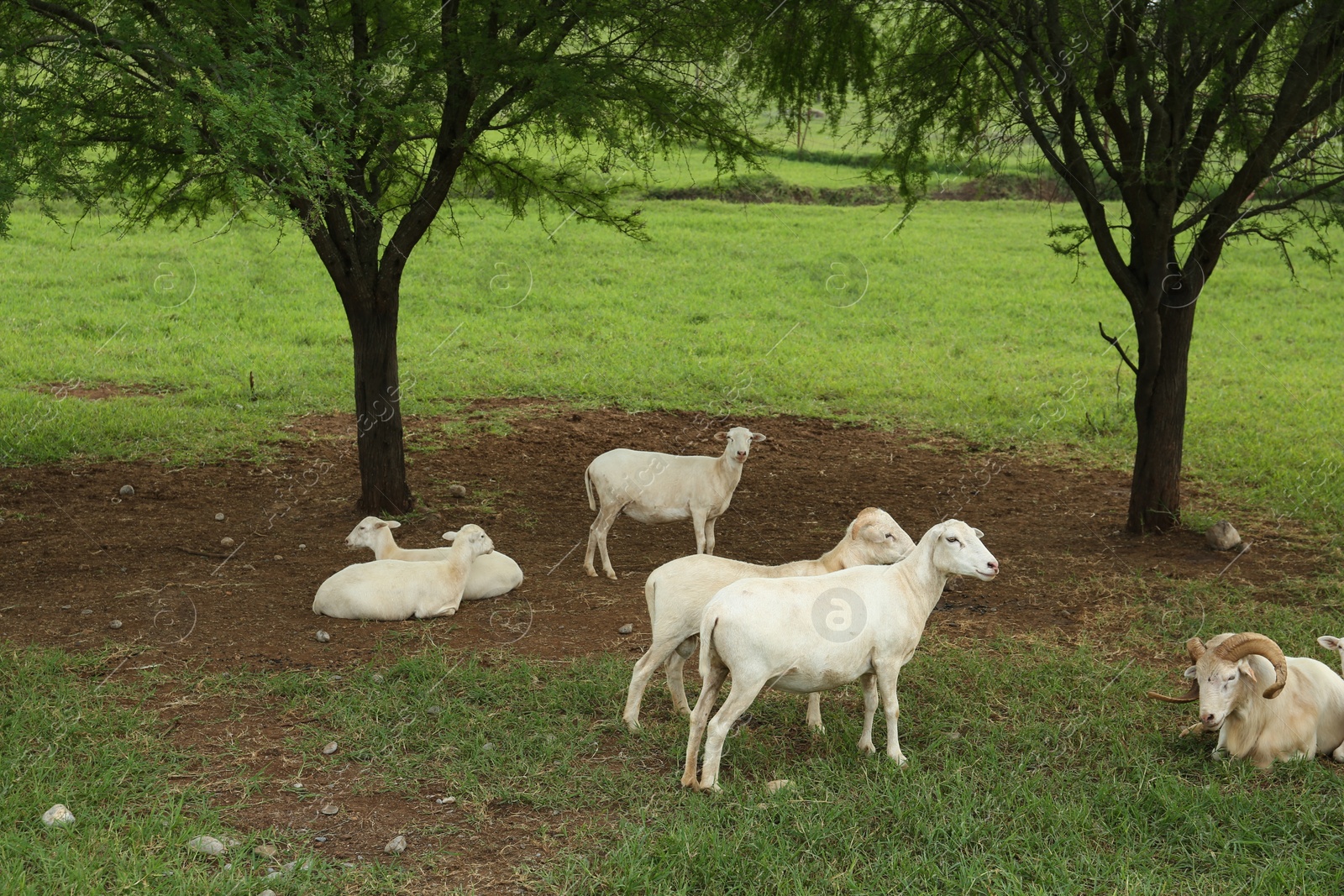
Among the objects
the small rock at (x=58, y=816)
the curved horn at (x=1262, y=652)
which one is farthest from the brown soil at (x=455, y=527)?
the curved horn at (x=1262, y=652)

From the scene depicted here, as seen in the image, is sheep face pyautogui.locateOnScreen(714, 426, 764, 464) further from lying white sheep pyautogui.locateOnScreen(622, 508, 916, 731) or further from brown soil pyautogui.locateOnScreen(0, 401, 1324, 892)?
lying white sheep pyautogui.locateOnScreen(622, 508, 916, 731)

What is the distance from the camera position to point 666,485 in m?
9.16

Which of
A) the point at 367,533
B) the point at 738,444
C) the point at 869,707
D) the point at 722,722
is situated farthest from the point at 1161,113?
the point at 367,533

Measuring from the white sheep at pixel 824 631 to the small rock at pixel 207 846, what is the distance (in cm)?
206

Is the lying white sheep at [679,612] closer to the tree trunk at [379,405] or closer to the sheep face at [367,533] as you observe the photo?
the sheep face at [367,533]

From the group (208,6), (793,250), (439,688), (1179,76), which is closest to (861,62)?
(1179,76)

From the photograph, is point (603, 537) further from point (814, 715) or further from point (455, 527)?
point (814, 715)

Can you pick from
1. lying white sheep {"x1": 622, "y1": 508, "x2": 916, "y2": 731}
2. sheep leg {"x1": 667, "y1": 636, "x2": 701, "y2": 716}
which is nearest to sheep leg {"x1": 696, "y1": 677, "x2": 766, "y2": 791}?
lying white sheep {"x1": 622, "y1": 508, "x2": 916, "y2": 731}

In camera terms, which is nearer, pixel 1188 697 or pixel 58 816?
pixel 58 816

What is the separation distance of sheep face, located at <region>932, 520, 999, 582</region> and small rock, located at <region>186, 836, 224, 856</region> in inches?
142

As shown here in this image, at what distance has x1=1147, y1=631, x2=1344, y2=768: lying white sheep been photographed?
A: 5.62 meters

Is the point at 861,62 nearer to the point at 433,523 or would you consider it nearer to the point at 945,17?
the point at 945,17

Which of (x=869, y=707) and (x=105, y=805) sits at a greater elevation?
(x=869, y=707)

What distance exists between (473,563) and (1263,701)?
5.05 meters
